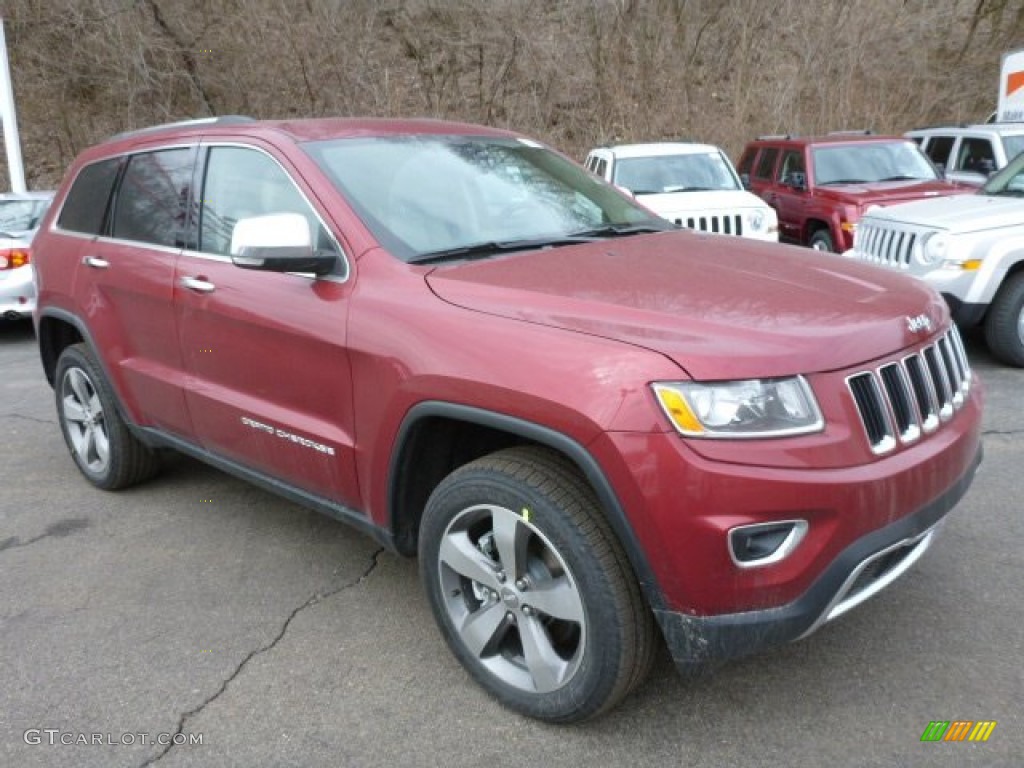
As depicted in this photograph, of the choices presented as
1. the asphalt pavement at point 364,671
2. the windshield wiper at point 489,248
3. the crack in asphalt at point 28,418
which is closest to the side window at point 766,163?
the asphalt pavement at point 364,671

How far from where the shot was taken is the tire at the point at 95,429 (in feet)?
15.6

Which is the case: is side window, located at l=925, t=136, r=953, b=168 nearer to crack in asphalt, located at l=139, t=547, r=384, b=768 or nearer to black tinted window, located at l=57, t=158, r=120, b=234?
black tinted window, located at l=57, t=158, r=120, b=234

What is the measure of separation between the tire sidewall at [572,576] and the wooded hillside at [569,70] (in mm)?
18452

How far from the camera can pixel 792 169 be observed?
11.5 meters

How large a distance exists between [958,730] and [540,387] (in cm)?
161

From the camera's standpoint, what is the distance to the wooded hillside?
19.6m

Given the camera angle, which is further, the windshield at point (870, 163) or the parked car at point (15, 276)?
the windshield at point (870, 163)

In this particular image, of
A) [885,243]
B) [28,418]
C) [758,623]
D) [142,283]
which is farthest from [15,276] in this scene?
[758,623]

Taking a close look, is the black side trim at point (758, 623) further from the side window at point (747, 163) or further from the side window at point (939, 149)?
the side window at point (747, 163)

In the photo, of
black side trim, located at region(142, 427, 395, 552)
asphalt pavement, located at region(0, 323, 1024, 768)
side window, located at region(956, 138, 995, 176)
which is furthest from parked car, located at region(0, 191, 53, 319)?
side window, located at region(956, 138, 995, 176)

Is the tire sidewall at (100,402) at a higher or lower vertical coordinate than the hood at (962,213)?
lower

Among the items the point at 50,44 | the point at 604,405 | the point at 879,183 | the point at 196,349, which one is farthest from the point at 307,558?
the point at 50,44

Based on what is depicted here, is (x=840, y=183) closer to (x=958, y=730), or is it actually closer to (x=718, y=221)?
(x=718, y=221)

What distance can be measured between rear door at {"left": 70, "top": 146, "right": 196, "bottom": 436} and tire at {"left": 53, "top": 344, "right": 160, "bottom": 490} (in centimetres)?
27
